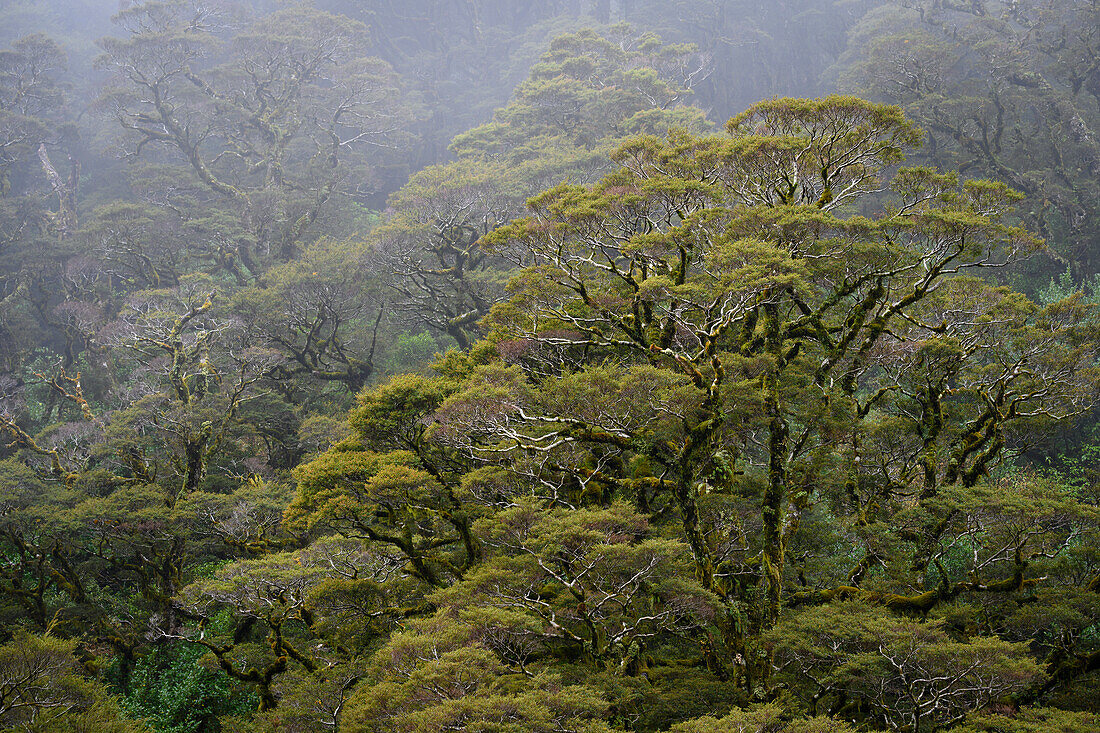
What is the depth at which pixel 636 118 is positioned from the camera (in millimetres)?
26734

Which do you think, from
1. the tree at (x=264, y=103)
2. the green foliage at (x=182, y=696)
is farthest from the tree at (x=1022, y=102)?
the green foliage at (x=182, y=696)

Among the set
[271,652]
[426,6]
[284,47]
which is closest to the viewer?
[271,652]

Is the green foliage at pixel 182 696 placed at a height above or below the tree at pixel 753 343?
below

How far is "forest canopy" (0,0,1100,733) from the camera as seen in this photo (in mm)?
8688

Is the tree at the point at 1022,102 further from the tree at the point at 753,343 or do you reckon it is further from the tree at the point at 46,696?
the tree at the point at 46,696

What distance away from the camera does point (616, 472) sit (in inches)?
464

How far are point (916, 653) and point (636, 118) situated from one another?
73.8ft

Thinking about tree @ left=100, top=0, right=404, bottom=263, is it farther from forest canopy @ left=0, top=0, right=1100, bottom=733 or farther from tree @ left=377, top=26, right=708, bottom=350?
forest canopy @ left=0, top=0, right=1100, bottom=733

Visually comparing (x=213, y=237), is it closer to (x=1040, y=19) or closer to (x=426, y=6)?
(x=426, y=6)

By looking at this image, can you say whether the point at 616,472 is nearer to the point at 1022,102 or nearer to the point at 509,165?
the point at 509,165

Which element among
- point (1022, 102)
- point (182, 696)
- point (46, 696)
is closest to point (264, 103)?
point (182, 696)

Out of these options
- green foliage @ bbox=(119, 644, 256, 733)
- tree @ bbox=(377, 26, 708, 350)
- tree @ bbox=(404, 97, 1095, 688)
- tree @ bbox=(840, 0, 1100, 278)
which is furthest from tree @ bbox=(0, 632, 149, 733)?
tree @ bbox=(840, 0, 1100, 278)

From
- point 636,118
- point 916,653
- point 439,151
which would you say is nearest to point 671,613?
point 916,653

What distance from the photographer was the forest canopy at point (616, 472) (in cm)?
869
